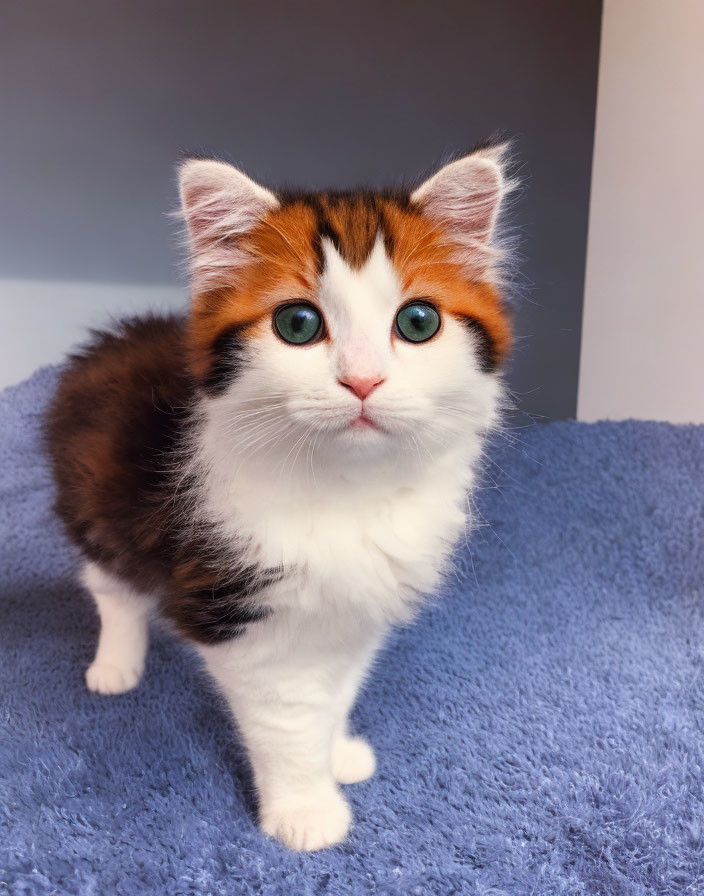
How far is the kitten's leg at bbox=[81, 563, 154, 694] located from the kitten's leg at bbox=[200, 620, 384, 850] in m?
0.31

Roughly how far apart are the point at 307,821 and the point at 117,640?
Answer: 1.49 ft

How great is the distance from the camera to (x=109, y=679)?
3.84ft

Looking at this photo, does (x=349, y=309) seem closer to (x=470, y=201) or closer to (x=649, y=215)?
(x=470, y=201)

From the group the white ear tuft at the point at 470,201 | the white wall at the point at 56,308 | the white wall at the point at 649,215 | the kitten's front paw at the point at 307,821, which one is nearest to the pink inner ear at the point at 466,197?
the white ear tuft at the point at 470,201

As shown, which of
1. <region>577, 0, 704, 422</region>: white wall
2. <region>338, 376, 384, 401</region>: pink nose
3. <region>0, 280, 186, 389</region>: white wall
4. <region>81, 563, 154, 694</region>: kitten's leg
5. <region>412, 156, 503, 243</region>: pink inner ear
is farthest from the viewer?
<region>0, 280, 186, 389</region>: white wall

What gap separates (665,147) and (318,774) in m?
1.53

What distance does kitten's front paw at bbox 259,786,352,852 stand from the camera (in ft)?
2.95

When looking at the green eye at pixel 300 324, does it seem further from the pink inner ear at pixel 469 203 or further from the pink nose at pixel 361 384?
the pink inner ear at pixel 469 203

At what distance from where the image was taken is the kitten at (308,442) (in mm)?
727

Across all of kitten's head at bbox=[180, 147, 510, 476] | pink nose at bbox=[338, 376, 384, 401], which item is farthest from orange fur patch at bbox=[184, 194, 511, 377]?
pink nose at bbox=[338, 376, 384, 401]

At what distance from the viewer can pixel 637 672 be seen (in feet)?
3.94

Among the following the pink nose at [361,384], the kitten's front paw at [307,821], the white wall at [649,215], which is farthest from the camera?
the white wall at [649,215]

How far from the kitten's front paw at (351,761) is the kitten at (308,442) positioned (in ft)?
0.21

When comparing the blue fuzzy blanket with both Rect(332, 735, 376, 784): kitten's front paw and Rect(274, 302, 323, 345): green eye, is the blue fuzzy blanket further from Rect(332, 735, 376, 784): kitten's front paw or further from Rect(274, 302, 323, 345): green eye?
Rect(274, 302, 323, 345): green eye
